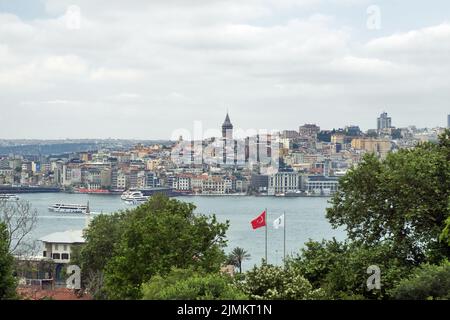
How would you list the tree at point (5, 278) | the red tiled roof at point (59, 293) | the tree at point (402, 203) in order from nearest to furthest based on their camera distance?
the tree at point (5, 278), the tree at point (402, 203), the red tiled roof at point (59, 293)

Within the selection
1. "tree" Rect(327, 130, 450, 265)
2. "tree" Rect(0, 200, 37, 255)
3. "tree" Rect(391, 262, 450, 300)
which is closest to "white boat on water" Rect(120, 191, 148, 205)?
"tree" Rect(0, 200, 37, 255)

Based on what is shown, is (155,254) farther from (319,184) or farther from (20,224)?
(319,184)

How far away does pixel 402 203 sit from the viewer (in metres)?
8.28

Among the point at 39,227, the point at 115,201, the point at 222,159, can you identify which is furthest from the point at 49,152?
the point at 39,227

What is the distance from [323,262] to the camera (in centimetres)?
816

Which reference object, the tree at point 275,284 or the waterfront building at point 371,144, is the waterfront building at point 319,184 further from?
the tree at point 275,284

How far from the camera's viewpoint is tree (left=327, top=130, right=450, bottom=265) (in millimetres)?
8117

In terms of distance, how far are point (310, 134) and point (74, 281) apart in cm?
4710

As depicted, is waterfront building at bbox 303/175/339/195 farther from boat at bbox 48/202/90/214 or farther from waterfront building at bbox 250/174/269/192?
boat at bbox 48/202/90/214

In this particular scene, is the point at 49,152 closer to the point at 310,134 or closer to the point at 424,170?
the point at 310,134

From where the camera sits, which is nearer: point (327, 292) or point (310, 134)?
point (327, 292)

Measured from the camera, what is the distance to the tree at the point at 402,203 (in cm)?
812

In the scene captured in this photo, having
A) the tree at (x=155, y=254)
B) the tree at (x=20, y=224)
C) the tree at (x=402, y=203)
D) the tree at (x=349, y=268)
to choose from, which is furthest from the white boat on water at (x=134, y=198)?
the tree at (x=349, y=268)
